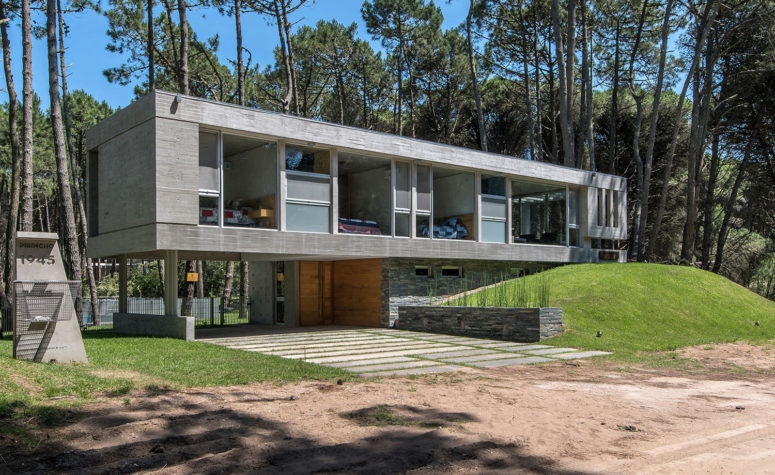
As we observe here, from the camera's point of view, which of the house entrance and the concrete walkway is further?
the house entrance

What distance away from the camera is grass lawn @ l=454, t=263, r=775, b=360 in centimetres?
1329

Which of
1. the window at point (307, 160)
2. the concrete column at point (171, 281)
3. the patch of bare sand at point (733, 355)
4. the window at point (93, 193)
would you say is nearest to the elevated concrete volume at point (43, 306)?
the concrete column at point (171, 281)

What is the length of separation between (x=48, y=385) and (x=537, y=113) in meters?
29.4

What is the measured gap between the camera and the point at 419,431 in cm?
562

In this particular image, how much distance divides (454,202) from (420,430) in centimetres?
1457

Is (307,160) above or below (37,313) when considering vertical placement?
above

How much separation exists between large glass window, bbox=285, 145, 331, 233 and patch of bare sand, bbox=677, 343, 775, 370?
8.98m

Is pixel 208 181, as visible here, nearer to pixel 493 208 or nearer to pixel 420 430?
pixel 493 208

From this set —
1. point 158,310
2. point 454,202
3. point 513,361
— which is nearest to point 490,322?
point 513,361

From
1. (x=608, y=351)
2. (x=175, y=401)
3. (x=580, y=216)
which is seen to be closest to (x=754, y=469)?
(x=175, y=401)

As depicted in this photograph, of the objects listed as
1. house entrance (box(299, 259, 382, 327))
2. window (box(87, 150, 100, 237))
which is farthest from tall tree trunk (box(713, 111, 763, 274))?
window (box(87, 150, 100, 237))

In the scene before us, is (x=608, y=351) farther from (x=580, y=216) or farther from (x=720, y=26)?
(x=720, y=26)

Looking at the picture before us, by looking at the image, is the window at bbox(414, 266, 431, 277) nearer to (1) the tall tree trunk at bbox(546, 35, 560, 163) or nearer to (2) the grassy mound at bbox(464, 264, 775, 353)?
(2) the grassy mound at bbox(464, 264, 775, 353)

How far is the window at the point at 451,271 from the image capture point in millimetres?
19062
